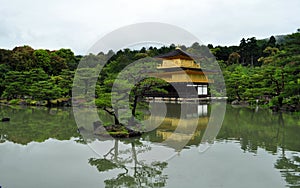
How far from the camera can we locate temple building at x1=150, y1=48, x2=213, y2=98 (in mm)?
25281

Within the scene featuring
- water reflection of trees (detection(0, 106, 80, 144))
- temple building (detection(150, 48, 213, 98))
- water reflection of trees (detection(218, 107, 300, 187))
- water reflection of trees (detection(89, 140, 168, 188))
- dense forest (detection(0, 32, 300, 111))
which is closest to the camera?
water reflection of trees (detection(89, 140, 168, 188))

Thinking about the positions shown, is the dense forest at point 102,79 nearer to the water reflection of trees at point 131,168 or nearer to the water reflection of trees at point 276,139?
the water reflection of trees at point 131,168

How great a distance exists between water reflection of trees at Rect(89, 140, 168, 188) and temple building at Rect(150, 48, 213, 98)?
1815 centimetres

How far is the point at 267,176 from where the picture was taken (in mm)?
4727

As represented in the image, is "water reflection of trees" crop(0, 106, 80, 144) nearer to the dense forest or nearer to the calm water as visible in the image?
the calm water

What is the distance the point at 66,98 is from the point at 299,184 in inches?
737

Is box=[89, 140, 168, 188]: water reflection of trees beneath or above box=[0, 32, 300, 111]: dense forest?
beneath

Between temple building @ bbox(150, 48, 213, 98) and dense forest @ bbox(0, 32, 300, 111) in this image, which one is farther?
temple building @ bbox(150, 48, 213, 98)

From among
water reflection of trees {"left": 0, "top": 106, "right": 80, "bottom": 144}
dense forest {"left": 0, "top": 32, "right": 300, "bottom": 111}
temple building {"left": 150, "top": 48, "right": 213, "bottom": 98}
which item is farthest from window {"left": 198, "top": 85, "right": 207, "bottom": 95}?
water reflection of trees {"left": 0, "top": 106, "right": 80, "bottom": 144}

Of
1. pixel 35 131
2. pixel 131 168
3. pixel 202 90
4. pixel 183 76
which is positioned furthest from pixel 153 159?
pixel 202 90

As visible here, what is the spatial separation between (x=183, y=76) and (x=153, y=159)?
2052 cm

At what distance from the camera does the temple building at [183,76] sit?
2528cm

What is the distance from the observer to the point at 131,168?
5.39 m

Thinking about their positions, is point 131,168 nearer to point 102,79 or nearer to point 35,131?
point 35,131
